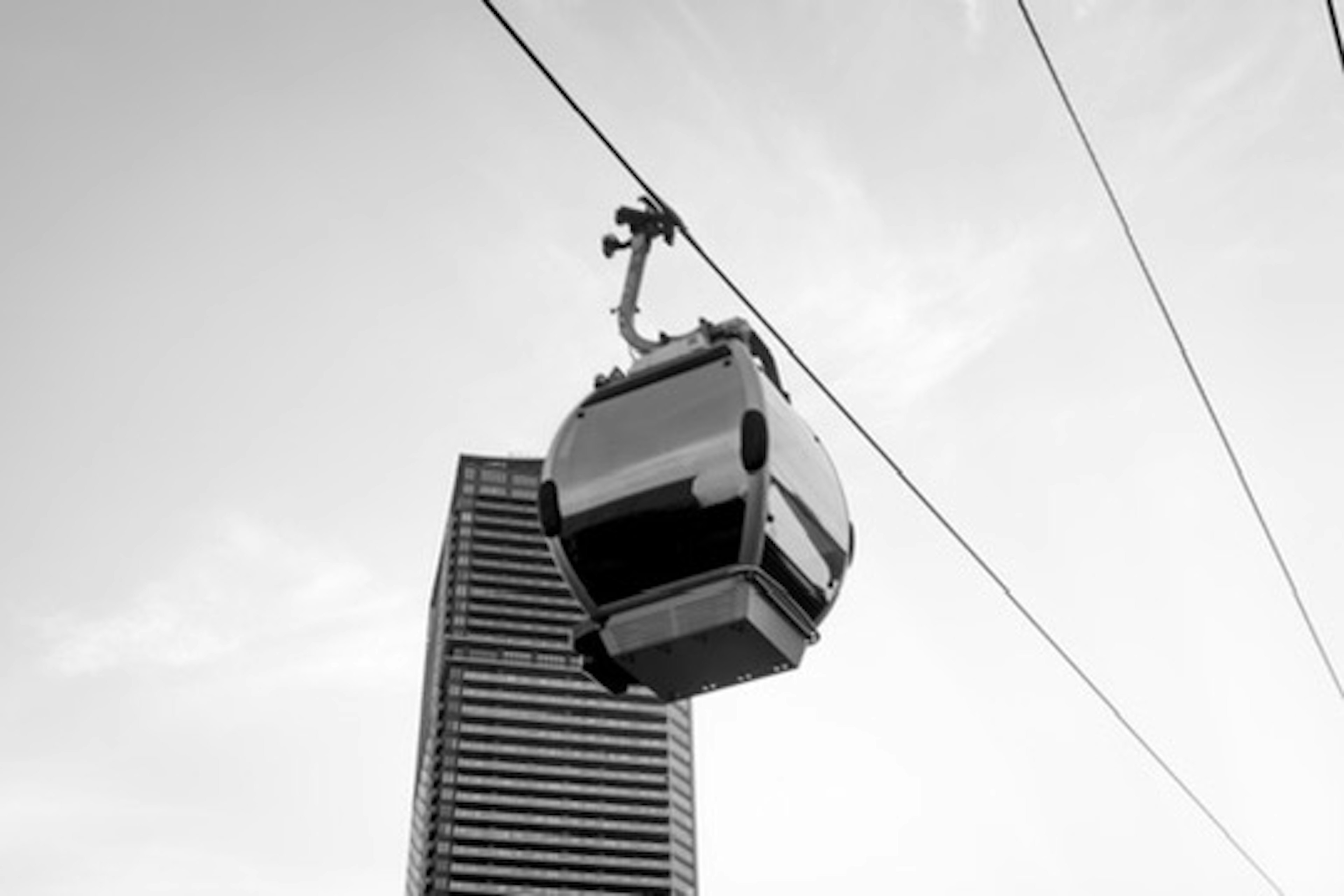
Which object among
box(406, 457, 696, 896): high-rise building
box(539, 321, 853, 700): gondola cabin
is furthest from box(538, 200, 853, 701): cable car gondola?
box(406, 457, 696, 896): high-rise building

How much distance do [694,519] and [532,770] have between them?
187 m

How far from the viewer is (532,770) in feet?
612

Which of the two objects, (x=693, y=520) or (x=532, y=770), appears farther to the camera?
(x=532, y=770)

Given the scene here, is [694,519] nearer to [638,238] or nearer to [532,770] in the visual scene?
[638,238]

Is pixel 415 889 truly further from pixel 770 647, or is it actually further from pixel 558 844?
pixel 770 647

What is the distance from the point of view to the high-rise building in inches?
7096

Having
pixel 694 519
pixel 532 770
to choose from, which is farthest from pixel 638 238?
pixel 532 770

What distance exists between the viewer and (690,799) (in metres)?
196

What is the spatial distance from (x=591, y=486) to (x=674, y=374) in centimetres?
42

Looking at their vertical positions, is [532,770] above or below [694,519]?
above

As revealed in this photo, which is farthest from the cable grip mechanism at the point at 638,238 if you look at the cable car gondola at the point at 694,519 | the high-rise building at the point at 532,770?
the high-rise building at the point at 532,770

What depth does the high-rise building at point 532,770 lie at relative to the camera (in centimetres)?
18025

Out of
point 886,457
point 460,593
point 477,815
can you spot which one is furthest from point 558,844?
point 886,457

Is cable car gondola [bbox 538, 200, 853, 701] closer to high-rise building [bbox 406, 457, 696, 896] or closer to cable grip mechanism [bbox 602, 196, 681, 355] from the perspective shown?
cable grip mechanism [bbox 602, 196, 681, 355]
